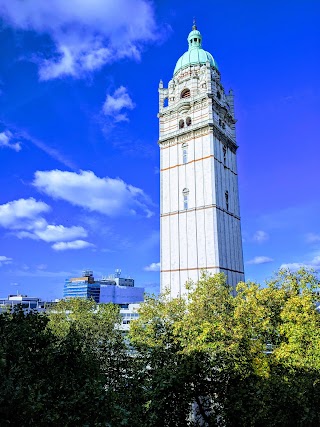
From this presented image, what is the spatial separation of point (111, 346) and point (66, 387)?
43.7 feet

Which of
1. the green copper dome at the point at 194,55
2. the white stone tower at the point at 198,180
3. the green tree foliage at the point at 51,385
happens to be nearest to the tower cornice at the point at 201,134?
the white stone tower at the point at 198,180

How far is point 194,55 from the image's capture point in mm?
49219

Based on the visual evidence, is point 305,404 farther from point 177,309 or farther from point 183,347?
point 177,309

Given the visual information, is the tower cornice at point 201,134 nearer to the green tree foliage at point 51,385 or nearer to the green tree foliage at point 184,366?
the green tree foliage at point 184,366

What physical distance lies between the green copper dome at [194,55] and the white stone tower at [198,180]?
155 millimetres

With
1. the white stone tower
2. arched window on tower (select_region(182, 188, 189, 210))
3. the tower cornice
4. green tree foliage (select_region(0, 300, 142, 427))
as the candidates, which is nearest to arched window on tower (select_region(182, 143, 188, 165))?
the white stone tower

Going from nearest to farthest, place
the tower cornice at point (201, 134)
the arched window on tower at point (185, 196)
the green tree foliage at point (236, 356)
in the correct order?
the green tree foliage at point (236, 356) → the tower cornice at point (201, 134) → the arched window on tower at point (185, 196)

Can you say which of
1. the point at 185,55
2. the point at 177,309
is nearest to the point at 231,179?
the point at 185,55

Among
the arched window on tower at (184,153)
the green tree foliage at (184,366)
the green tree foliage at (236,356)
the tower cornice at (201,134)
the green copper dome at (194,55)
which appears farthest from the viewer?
the green copper dome at (194,55)

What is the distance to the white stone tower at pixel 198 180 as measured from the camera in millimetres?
41250

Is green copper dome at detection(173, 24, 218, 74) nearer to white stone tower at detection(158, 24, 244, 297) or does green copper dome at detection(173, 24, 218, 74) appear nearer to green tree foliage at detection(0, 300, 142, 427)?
white stone tower at detection(158, 24, 244, 297)

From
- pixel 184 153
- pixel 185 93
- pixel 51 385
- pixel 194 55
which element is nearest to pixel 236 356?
pixel 51 385

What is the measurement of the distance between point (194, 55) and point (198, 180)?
66.0 feet

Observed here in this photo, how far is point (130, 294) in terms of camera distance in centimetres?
Answer: 15838
